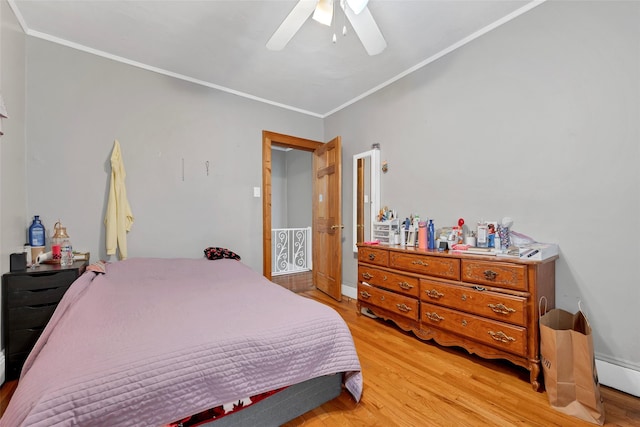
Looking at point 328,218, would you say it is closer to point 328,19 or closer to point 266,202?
point 266,202

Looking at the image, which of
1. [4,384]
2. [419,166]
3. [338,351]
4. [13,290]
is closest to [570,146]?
[419,166]

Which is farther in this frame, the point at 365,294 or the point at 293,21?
the point at 365,294

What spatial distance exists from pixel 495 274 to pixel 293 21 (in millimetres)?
2113

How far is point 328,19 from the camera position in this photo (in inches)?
64.0

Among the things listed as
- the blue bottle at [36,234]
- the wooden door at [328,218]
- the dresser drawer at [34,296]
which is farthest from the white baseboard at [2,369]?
the wooden door at [328,218]

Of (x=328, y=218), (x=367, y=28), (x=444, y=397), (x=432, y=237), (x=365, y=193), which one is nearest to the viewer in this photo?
(x=444, y=397)

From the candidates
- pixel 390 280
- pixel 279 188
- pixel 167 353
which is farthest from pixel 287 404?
pixel 279 188

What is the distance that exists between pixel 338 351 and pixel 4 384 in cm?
224

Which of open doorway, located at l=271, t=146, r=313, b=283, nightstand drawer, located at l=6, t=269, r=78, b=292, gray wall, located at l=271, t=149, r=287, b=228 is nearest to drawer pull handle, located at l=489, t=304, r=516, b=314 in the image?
nightstand drawer, located at l=6, t=269, r=78, b=292

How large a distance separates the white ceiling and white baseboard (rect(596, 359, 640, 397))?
255 centimetres

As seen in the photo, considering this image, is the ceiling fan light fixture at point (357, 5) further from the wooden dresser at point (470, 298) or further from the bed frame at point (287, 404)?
the bed frame at point (287, 404)

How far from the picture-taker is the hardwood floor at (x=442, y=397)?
1.43m

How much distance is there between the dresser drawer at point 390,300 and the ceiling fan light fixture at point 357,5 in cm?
215

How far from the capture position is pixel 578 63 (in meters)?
1.83
